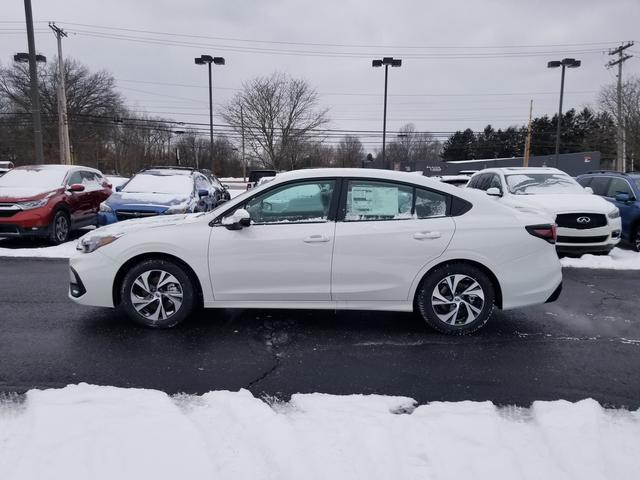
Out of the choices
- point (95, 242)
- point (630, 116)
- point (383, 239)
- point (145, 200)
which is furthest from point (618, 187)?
point (630, 116)

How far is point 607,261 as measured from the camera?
8562 mm

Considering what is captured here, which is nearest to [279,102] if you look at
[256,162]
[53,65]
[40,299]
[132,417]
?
[256,162]

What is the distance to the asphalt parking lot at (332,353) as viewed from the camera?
11.4 ft

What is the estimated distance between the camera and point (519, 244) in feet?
14.4

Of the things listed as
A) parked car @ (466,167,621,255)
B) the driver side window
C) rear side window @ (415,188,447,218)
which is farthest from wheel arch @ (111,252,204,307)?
parked car @ (466,167,621,255)

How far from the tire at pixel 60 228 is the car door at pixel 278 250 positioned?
6843 mm

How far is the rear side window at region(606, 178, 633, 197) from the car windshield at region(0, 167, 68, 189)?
1243 cm

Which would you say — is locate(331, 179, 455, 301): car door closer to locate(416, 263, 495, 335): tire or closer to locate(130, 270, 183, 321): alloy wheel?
locate(416, 263, 495, 335): tire

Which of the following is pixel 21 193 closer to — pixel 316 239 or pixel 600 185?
pixel 316 239

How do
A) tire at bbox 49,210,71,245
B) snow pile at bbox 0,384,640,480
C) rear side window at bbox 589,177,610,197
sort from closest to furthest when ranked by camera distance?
1. snow pile at bbox 0,384,640,480
2. tire at bbox 49,210,71,245
3. rear side window at bbox 589,177,610,197

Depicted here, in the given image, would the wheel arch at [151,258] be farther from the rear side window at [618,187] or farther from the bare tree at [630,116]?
the bare tree at [630,116]

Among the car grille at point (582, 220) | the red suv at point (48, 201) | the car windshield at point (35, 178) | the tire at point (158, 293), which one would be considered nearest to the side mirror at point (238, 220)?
the tire at point (158, 293)

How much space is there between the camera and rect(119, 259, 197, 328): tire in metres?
4.45

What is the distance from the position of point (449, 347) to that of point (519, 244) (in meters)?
1.20
